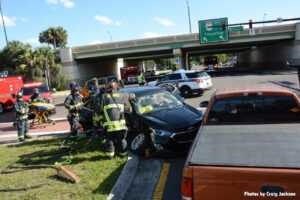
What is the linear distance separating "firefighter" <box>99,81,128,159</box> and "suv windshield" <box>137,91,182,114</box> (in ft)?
2.85

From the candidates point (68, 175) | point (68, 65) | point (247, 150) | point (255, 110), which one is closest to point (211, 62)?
point (68, 65)

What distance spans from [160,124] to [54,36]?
6210cm

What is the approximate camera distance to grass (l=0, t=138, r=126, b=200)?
14.5 feet

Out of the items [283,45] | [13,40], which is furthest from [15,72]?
[283,45]

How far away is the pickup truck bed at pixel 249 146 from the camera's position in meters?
2.50

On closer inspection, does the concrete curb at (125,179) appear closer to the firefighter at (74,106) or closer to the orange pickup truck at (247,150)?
the orange pickup truck at (247,150)

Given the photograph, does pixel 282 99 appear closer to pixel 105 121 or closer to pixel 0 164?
pixel 105 121

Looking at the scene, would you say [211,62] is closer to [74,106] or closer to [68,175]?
[74,106]

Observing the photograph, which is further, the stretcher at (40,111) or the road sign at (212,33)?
the road sign at (212,33)

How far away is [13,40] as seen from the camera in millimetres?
36812

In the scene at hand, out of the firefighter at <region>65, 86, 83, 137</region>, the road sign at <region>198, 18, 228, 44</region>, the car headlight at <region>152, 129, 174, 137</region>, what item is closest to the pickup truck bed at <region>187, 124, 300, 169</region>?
the car headlight at <region>152, 129, 174, 137</region>

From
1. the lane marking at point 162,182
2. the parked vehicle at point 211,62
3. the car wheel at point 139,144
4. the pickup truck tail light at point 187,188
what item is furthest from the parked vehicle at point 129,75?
the pickup truck tail light at point 187,188

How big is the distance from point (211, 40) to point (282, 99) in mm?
30615

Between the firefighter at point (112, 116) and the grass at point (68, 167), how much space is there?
498 mm
